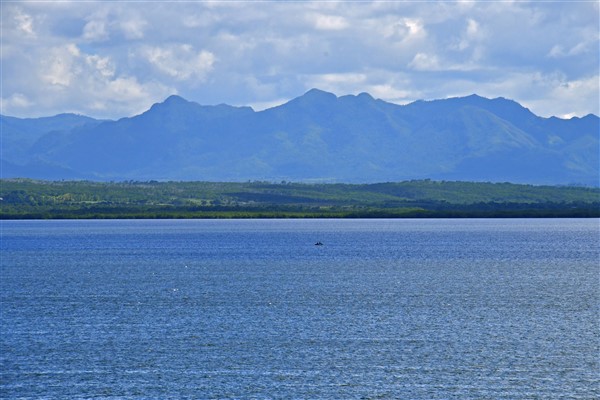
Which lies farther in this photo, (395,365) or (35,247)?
(35,247)

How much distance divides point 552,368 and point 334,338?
14948mm

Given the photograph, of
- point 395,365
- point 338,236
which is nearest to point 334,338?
point 395,365

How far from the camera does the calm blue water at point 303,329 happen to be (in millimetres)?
49031

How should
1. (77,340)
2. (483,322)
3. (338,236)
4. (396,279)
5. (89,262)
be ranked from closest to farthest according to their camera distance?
(77,340) < (483,322) < (396,279) < (89,262) < (338,236)

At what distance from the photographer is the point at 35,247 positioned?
168 meters

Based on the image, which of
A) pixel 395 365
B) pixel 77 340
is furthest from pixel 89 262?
pixel 395 365

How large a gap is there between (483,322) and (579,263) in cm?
5679

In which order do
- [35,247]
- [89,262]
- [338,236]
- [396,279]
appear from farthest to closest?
[338,236] < [35,247] < [89,262] < [396,279]

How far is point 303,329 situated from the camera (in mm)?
65625

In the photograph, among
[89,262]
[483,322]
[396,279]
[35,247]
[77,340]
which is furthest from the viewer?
[35,247]

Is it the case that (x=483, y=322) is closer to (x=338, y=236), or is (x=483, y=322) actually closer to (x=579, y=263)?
(x=579, y=263)

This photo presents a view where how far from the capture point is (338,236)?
198125 mm

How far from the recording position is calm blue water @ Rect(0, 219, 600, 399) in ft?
161

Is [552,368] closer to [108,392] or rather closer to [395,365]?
[395,365]
